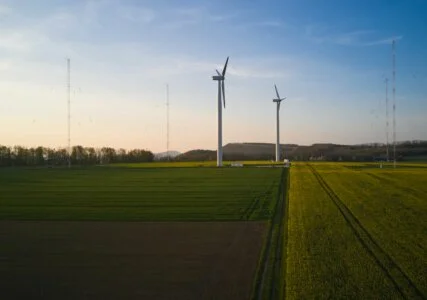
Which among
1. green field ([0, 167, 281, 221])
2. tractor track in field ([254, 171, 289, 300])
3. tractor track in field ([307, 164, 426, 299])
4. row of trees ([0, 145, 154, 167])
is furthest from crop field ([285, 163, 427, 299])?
row of trees ([0, 145, 154, 167])

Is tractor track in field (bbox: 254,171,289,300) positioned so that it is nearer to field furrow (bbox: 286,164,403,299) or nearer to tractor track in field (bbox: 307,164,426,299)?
field furrow (bbox: 286,164,403,299)

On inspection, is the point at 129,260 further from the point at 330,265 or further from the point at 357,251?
the point at 357,251

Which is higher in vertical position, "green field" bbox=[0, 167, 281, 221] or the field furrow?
"green field" bbox=[0, 167, 281, 221]

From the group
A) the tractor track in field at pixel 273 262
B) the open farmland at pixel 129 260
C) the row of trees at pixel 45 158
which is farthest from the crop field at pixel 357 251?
the row of trees at pixel 45 158

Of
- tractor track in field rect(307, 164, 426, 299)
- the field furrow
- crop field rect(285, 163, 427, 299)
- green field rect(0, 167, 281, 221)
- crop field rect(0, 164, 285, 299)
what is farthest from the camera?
green field rect(0, 167, 281, 221)

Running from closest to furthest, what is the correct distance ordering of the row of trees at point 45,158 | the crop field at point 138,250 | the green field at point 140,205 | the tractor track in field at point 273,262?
1. the tractor track in field at point 273,262
2. the crop field at point 138,250
3. the green field at point 140,205
4. the row of trees at point 45,158

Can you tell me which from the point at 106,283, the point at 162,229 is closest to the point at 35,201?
the point at 162,229

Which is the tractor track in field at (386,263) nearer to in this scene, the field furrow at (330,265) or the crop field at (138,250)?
the field furrow at (330,265)

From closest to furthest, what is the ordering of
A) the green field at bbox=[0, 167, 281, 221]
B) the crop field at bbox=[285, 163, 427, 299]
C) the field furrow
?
the field furrow
the crop field at bbox=[285, 163, 427, 299]
the green field at bbox=[0, 167, 281, 221]

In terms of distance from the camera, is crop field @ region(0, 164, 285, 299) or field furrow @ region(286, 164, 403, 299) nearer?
field furrow @ region(286, 164, 403, 299)
